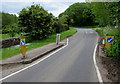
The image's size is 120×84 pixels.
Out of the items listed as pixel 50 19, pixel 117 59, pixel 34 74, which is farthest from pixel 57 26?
pixel 34 74

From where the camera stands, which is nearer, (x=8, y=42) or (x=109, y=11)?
(x=109, y=11)

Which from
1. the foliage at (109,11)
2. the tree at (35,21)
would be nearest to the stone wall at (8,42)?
the tree at (35,21)

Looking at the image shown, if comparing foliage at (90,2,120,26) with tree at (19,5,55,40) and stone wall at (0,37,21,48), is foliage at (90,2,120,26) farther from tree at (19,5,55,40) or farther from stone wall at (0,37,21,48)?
stone wall at (0,37,21,48)

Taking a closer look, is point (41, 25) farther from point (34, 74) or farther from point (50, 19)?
point (34, 74)

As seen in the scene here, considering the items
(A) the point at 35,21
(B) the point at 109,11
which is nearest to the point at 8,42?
(A) the point at 35,21

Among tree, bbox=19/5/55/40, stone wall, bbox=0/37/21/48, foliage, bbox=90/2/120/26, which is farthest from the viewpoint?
tree, bbox=19/5/55/40

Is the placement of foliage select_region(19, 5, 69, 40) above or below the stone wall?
above

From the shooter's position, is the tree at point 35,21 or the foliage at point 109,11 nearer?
the foliage at point 109,11

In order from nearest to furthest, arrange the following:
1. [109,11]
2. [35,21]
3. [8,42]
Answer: [109,11] < [8,42] < [35,21]

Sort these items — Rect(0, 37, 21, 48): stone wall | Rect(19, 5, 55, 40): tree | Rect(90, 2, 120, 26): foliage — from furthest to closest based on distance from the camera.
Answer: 1. Rect(19, 5, 55, 40): tree
2. Rect(0, 37, 21, 48): stone wall
3. Rect(90, 2, 120, 26): foliage

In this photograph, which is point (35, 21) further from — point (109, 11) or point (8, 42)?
point (109, 11)

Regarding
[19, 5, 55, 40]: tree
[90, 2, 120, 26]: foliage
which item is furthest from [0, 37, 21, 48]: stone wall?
[90, 2, 120, 26]: foliage

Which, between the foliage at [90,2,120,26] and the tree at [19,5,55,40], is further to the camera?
the tree at [19,5,55,40]

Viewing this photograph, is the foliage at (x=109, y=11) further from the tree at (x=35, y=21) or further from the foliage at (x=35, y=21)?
the tree at (x=35, y=21)
